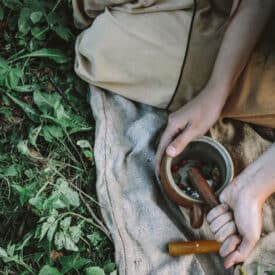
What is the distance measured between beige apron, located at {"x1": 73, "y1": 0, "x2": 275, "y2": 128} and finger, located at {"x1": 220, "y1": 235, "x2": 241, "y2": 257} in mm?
381

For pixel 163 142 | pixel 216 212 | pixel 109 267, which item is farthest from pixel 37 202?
pixel 216 212

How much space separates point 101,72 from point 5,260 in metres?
0.60

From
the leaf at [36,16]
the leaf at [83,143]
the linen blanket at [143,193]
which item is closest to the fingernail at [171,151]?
the linen blanket at [143,193]

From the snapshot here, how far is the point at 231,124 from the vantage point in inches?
74.3

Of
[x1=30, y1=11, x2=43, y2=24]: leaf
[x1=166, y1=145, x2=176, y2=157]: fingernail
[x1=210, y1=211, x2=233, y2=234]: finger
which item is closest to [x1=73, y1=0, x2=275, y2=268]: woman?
[x1=166, y1=145, x2=176, y2=157]: fingernail

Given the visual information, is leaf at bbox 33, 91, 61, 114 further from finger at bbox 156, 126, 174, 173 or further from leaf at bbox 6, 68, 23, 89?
finger at bbox 156, 126, 174, 173

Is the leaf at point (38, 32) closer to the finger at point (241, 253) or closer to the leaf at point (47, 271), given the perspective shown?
the leaf at point (47, 271)

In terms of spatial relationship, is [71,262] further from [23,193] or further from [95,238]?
[23,193]

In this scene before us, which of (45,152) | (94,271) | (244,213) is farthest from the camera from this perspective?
(45,152)

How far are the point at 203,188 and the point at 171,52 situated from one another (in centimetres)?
43

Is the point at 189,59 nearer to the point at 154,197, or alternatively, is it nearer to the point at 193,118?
the point at 193,118

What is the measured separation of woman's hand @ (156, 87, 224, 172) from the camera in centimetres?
172

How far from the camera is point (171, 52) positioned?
1.83 m

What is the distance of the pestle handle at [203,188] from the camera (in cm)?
165
